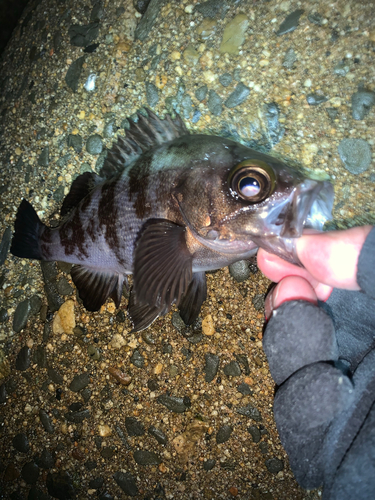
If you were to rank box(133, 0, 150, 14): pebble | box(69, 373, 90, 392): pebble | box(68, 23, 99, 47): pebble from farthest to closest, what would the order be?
box(68, 23, 99, 47): pebble
box(133, 0, 150, 14): pebble
box(69, 373, 90, 392): pebble

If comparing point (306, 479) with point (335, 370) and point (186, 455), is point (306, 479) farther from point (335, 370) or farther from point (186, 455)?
point (186, 455)

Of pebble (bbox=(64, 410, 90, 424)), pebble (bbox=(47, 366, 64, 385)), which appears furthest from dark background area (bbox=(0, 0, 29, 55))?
pebble (bbox=(64, 410, 90, 424))

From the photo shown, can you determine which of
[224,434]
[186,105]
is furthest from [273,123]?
[224,434]

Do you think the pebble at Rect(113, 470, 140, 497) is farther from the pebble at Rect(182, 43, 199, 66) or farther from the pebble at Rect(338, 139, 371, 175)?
the pebble at Rect(182, 43, 199, 66)

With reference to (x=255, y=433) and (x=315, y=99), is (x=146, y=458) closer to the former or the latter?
(x=255, y=433)

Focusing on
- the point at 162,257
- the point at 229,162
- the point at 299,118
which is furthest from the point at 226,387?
the point at 299,118

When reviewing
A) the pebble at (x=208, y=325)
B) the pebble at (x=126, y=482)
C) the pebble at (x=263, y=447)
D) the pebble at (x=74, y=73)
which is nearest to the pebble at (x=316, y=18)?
the pebble at (x=74, y=73)
